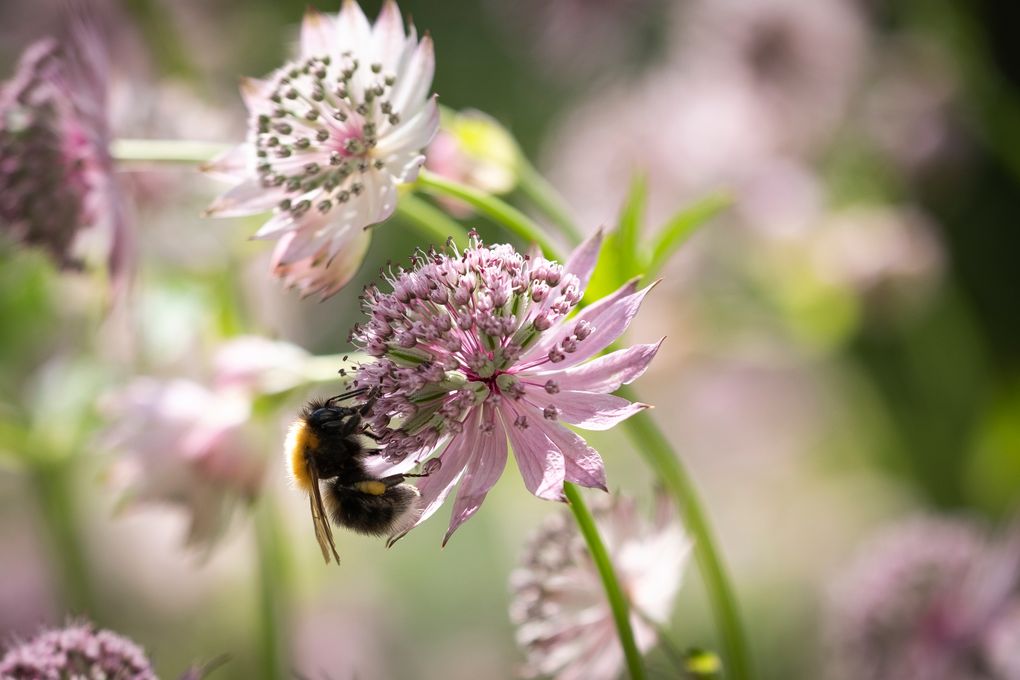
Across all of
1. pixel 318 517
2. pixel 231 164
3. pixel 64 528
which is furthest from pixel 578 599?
pixel 64 528

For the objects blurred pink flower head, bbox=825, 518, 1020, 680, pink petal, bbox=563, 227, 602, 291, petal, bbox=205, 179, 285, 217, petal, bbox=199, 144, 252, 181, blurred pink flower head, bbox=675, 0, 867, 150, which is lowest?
blurred pink flower head, bbox=825, 518, 1020, 680

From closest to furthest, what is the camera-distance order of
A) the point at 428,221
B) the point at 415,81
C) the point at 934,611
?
1. the point at 415,81
2. the point at 428,221
3. the point at 934,611

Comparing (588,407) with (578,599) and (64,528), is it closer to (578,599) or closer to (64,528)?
(578,599)

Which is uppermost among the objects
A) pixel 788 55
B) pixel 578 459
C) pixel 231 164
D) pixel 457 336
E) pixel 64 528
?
pixel 788 55

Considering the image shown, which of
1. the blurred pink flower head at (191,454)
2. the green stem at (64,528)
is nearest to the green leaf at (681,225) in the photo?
the blurred pink flower head at (191,454)

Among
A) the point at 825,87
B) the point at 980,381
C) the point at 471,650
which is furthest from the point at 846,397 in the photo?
the point at 471,650

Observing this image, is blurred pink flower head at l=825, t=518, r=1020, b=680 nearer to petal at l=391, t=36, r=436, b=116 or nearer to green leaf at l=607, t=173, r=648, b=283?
green leaf at l=607, t=173, r=648, b=283

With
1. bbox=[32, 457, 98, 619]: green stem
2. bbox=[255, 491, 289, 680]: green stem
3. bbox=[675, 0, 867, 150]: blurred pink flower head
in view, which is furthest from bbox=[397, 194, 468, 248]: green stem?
bbox=[675, 0, 867, 150]: blurred pink flower head
